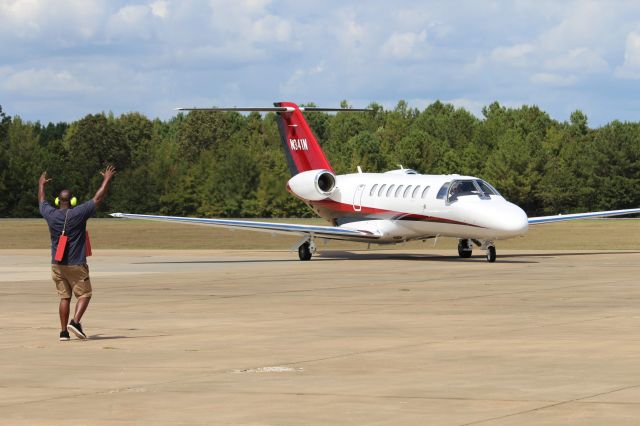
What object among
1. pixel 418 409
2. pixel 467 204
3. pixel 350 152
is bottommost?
pixel 418 409

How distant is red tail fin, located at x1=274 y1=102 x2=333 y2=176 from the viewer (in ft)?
154

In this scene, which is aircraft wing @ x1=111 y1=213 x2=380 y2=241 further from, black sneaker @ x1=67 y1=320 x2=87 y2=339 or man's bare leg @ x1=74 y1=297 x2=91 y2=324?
black sneaker @ x1=67 y1=320 x2=87 y2=339

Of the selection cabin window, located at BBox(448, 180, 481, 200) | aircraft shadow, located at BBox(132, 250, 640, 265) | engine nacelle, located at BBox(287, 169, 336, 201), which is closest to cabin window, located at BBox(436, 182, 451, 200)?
cabin window, located at BBox(448, 180, 481, 200)

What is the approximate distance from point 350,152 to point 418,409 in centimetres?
12969

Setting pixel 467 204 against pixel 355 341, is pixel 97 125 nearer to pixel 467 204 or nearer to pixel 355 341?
pixel 467 204

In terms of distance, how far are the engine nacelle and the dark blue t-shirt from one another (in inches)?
1073

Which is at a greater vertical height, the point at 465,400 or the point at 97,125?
the point at 97,125

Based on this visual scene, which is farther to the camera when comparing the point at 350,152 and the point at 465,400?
the point at 350,152

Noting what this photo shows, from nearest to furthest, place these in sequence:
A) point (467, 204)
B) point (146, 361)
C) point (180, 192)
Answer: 1. point (146, 361)
2. point (467, 204)
3. point (180, 192)

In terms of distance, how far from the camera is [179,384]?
42.1 ft

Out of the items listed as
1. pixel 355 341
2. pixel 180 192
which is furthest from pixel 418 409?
pixel 180 192

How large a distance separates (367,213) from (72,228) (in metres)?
26.3

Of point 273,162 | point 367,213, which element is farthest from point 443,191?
point 273,162

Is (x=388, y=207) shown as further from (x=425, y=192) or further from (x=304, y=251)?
(x=304, y=251)
